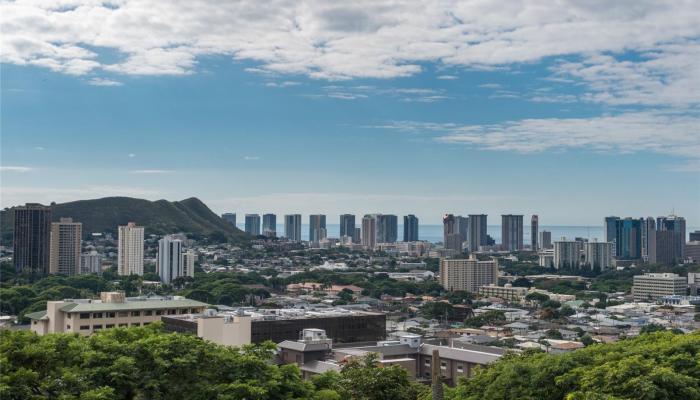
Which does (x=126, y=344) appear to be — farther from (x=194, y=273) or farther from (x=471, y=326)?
(x=194, y=273)

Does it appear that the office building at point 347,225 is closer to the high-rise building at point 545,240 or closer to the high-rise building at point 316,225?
the high-rise building at point 316,225

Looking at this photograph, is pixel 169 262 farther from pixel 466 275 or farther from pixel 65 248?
pixel 466 275

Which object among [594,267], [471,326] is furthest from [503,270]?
[471,326]

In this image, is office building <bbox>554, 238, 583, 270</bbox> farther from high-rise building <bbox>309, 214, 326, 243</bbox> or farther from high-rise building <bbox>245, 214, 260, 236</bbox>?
high-rise building <bbox>245, 214, 260, 236</bbox>

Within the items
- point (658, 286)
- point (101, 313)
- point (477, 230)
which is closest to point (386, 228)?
point (477, 230)

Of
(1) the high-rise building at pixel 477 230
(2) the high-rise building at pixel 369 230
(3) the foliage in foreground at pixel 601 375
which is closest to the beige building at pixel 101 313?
(3) the foliage in foreground at pixel 601 375

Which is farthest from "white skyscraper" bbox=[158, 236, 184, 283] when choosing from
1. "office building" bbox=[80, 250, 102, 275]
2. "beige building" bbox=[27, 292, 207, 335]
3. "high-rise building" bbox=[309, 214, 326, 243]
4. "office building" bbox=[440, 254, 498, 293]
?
"high-rise building" bbox=[309, 214, 326, 243]
